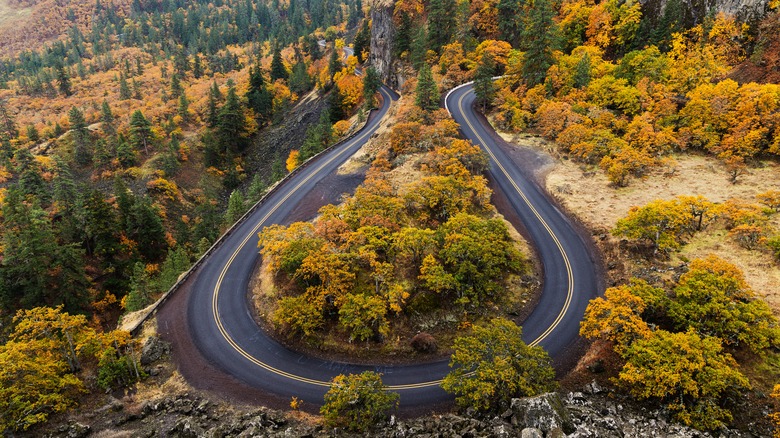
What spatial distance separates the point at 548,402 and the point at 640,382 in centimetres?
576

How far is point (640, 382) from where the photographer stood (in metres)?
21.8

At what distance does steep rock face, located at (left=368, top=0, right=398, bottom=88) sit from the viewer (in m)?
89.8

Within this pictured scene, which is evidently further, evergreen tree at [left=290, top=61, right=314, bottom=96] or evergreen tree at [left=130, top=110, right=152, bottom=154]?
evergreen tree at [left=290, top=61, right=314, bottom=96]

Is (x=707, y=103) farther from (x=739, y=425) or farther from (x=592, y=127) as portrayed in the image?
(x=739, y=425)

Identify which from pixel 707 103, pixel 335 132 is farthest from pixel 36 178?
pixel 707 103

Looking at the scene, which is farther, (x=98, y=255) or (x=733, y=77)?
(x=98, y=255)

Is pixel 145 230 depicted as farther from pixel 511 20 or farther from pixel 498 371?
pixel 511 20

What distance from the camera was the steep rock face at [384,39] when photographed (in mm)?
89750

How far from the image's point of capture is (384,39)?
9194cm

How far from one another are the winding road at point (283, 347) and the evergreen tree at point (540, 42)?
750 inches

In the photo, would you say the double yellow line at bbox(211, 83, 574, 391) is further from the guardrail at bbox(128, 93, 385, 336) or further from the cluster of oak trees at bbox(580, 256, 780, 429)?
the cluster of oak trees at bbox(580, 256, 780, 429)

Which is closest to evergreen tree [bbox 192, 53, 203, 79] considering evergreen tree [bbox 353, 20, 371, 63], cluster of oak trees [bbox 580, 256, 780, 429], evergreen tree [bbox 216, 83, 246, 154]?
evergreen tree [bbox 216, 83, 246, 154]

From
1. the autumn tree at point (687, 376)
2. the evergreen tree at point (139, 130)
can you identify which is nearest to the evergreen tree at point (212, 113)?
the evergreen tree at point (139, 130)

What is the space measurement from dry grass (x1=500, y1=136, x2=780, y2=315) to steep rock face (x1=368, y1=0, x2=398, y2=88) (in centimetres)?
5558
